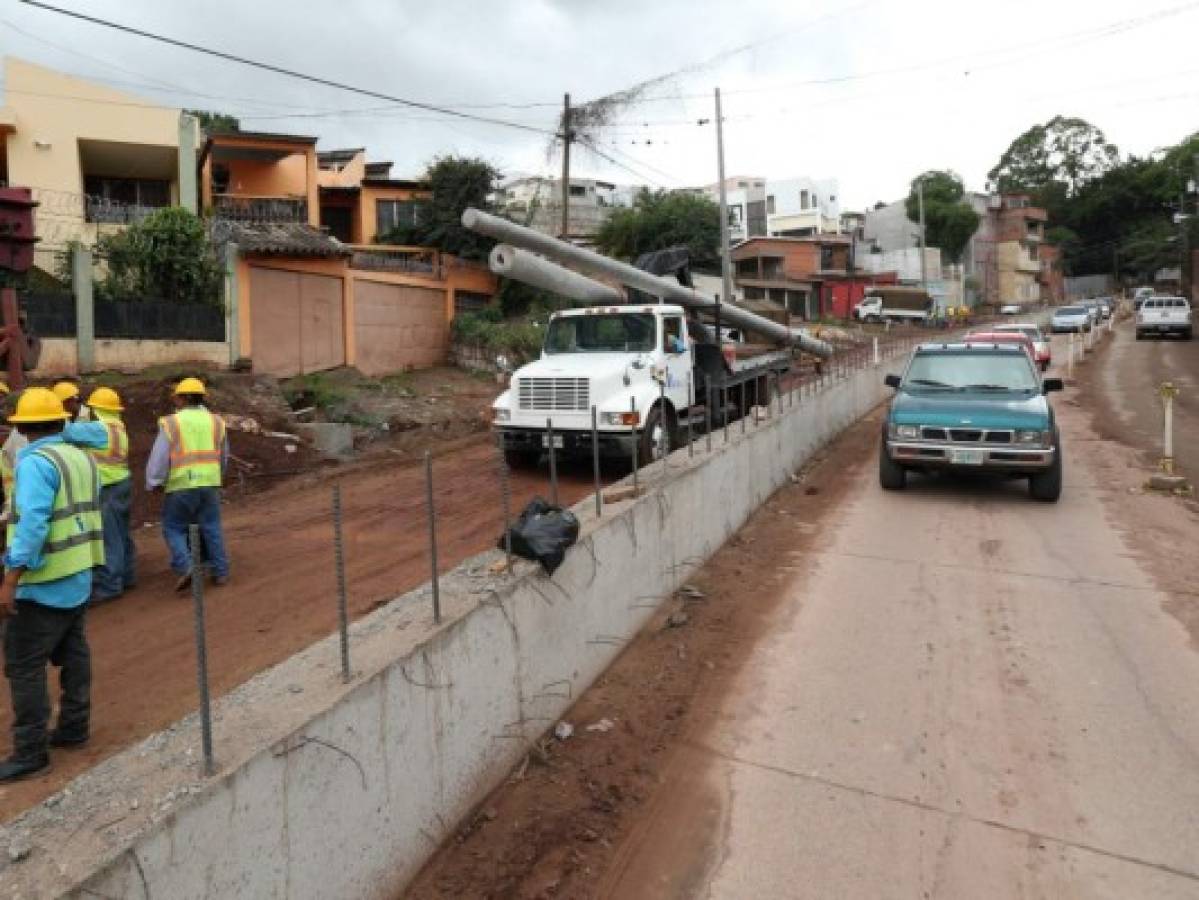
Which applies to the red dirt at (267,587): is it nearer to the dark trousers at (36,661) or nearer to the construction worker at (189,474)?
the dark trousers at (36,661)

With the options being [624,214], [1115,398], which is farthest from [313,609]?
[624,214]

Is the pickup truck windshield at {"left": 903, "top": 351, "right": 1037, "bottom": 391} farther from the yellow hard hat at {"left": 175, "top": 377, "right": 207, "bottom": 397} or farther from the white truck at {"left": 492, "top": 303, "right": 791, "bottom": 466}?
the yellow hard hat at {"left": 175, "top": 377, "right": 207, "bottom": 397}

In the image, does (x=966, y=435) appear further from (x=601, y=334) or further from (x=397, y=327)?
(x=397, y=327)

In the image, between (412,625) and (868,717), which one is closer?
(412,625)

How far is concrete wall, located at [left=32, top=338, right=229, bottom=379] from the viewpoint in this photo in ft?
47.8

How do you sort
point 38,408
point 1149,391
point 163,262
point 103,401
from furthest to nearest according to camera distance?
1. point 1149,391
2. point 163,262
3. point 103,401
4. point 38,408

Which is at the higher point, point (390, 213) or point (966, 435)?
point (390, 213)

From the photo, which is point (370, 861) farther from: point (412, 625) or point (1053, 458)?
point (1053, 458)

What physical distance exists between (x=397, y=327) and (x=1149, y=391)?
61.4ft

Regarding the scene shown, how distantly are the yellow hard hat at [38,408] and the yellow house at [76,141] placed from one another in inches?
789

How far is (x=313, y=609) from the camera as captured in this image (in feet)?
20.0

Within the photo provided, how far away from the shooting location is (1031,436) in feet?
31.2

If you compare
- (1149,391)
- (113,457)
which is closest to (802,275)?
(1149,391)

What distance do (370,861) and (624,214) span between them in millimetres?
40502
